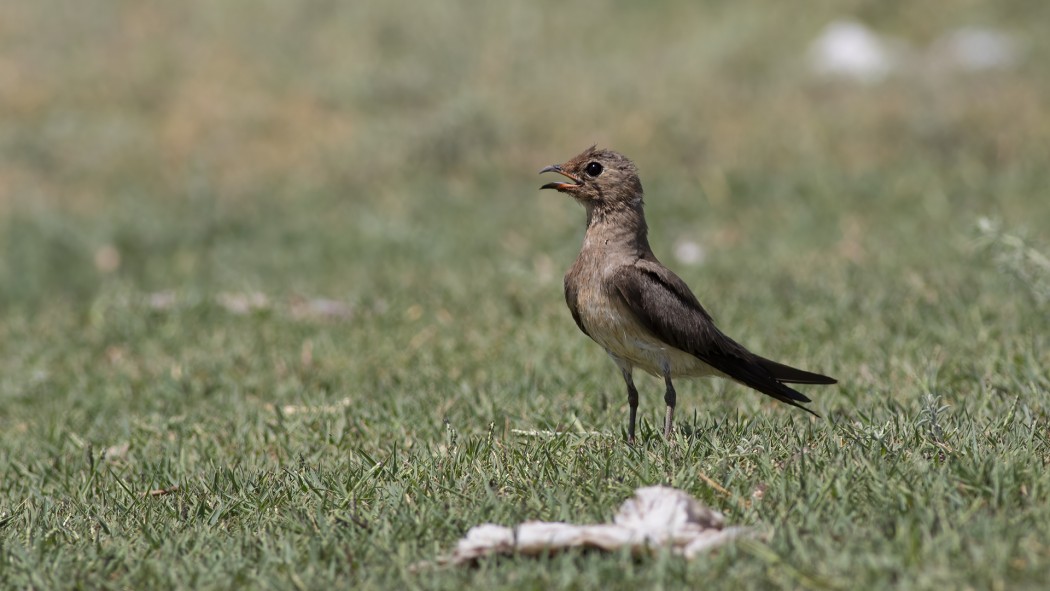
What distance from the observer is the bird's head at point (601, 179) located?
4914 millimetres

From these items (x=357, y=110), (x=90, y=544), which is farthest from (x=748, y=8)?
(x=90, y=544)

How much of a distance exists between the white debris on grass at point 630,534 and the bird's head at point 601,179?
1734 mm

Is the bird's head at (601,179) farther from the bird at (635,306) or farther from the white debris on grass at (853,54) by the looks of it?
the white debris on grass at (853,54)

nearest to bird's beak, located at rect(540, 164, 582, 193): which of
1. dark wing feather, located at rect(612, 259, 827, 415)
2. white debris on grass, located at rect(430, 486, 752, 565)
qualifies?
dark wing feather, located at rect(612, 259, 827, 415)

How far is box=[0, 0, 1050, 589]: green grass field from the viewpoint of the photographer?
12.0ft

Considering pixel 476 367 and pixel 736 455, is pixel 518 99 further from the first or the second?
pixel 736 455

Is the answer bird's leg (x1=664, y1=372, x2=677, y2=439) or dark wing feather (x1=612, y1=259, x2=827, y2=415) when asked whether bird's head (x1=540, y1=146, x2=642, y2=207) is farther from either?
bird's leg (x1=664, y1=372, x2=677, y2=439)

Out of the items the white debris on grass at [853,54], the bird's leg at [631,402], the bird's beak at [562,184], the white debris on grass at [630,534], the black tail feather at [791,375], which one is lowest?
the white debris on grass at [630,534]

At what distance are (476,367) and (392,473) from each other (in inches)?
89.7

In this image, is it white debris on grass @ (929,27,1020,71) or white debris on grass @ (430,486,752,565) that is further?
white debris on grass @ (929,27,1020,71)

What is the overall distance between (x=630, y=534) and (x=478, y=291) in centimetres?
521

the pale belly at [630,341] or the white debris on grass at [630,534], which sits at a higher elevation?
the pale belly at [630,341]

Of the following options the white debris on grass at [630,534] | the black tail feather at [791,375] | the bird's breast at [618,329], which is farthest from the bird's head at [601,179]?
the white debris on grass at [630,534]

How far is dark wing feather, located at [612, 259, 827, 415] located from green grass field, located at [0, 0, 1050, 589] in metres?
0.26
